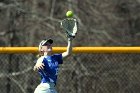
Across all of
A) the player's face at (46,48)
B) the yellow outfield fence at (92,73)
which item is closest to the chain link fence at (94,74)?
the yellow outfield fence at (92,73)

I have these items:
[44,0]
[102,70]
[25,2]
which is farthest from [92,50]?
[44,0]

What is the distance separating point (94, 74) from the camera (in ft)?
32.5

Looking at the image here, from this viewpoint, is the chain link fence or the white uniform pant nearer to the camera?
the white uniform pant

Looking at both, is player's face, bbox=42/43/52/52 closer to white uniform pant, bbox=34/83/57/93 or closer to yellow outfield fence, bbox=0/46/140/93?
white uniform pant, bbox=34/83/57/93

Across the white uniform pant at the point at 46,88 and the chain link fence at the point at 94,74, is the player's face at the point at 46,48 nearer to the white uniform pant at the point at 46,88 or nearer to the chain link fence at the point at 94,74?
the white uniform pant at the point at 46,88

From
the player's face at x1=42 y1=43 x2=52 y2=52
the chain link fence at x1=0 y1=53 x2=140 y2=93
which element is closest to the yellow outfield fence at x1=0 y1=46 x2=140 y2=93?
the chain link fence at x1=0 y1=53 x2=140 y2=93

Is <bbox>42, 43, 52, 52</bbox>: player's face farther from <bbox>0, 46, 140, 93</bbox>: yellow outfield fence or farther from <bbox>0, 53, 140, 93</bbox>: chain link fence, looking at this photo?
<bbox>0, 53, 140, 93</bbox>: chain link fence

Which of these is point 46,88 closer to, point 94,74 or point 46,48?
point 46,48

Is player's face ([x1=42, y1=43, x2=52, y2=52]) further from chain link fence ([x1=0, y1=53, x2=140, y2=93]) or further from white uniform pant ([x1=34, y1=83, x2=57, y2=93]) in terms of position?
chain link fence ([x1=0, y1=53, x2=140, y2=93])

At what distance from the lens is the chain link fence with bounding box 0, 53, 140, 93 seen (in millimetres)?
9648

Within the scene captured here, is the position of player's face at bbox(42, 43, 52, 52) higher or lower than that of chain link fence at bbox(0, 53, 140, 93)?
higher

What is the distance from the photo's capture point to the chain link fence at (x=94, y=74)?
31.7 feet

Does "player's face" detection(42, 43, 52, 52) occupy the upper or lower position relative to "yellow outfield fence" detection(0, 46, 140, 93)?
upper

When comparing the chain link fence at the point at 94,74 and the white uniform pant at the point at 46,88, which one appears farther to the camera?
the chain link fence at the point at 94,74
